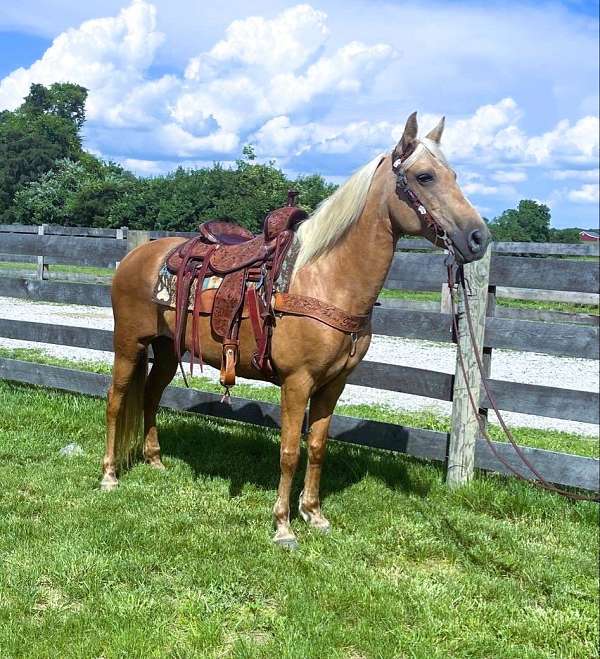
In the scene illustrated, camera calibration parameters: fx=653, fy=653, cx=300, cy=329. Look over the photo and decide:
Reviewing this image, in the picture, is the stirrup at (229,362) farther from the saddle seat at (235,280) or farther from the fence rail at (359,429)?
the fence rail at (359,429)

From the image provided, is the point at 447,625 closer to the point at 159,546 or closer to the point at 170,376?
the point at 159,546

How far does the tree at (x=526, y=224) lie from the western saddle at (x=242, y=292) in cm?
1635

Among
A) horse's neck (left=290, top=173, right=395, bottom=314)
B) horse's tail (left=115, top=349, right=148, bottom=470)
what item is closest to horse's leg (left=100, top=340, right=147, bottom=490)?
horse's tail (left=115, top=349, right=148, bottom=470)

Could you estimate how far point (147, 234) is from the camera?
19.5 ft

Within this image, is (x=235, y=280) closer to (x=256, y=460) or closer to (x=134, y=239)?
(x=256, y=460)

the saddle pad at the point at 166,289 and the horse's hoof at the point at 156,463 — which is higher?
the saddle pad at the point at 166,289

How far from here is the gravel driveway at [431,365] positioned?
7176mm

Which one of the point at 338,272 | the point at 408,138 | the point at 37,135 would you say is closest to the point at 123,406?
the point at 338,272

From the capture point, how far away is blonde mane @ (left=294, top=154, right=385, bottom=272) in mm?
3635

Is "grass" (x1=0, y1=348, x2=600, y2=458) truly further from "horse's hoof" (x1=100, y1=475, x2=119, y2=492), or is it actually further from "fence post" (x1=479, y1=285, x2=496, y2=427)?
"horse's hoof" (x1=100, y1=475, x2=119, y2=492)

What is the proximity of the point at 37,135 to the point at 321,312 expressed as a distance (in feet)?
135


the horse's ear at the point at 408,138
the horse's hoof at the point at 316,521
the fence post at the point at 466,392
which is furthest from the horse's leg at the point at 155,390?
the horse's ear at the point at 408,138

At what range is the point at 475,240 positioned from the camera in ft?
10.6

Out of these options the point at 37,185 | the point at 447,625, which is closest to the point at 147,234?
the point at 447,625
